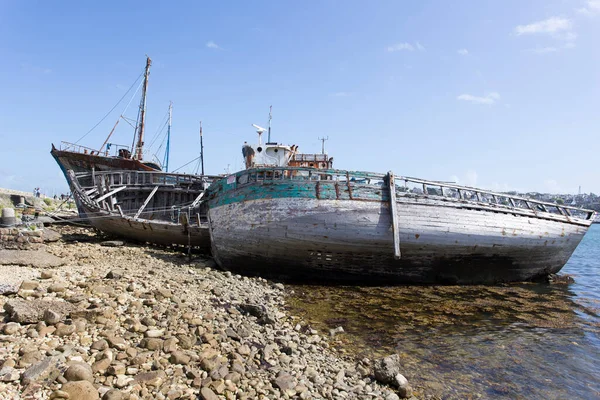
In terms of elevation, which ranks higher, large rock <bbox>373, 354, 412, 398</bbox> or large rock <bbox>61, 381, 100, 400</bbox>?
large rock <bbox>61, 381, 100, 400</bbox>

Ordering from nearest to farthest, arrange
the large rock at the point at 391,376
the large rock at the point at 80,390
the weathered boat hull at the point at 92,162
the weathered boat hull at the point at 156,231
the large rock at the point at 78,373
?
1. the large rock at the point at 80,390
2. the large rock at the point at 78,373
3. the large rock at the point at 391,376
4. the weathered boat hull at the point at 156,231
5. the weathered boat hull at the point at 92,162

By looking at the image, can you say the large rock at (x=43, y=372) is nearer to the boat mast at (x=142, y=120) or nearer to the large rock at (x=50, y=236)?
the large rock at (x=50, y=236)

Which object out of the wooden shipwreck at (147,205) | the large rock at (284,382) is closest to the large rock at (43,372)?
the large rock at (284,382)

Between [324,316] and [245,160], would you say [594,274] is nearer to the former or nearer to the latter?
[324,316]

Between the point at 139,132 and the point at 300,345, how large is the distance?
96.2ft

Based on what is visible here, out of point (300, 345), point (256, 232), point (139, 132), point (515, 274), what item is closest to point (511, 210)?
point (515, 274)

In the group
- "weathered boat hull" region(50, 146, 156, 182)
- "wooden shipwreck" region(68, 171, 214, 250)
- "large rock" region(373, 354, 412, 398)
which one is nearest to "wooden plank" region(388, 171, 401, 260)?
"large rock" region(373, 354, 412, 398)

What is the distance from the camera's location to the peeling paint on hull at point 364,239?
1018cm

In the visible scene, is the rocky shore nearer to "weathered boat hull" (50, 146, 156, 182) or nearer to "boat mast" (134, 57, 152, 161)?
"weathered boat hull" (50, 146, 156, 182)

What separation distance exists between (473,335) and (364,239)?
385 centimetres

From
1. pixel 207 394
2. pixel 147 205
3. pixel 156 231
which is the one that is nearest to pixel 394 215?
pixel 207 394

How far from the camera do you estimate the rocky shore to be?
372cm

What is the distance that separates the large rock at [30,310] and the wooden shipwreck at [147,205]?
8.54 metres

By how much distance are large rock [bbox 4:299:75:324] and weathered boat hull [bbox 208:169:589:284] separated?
6.04 m
